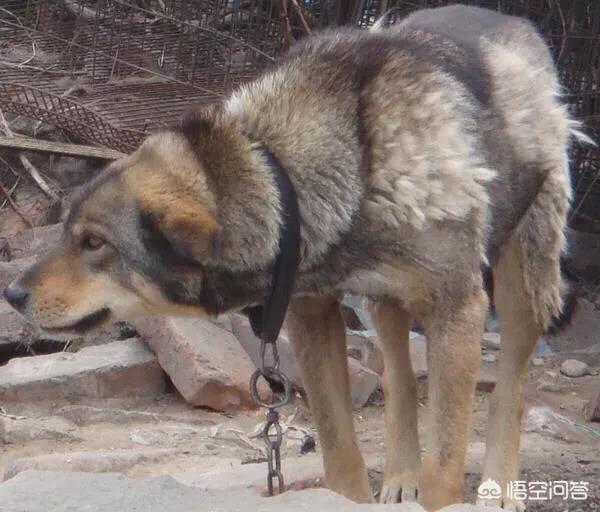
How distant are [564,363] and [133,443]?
10.1 ft

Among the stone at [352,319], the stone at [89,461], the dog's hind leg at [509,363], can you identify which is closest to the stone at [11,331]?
the stone at [89,461]

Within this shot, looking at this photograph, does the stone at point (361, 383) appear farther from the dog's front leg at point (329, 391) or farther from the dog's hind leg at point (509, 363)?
the dog's front leg at point (329, 391)

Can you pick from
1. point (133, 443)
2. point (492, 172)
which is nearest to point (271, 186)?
point (492, 172)

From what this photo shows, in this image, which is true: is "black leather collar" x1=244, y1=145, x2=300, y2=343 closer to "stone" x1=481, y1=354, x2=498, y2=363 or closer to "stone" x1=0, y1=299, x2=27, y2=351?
"stone" x1=0, y1=299, x2=27, y2=351

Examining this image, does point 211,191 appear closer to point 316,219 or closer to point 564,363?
point 316,219

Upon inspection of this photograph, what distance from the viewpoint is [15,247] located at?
7.75 meters

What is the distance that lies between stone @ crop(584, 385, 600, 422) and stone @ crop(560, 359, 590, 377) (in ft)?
2.62

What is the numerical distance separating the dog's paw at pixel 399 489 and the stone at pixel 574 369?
9.08 ft

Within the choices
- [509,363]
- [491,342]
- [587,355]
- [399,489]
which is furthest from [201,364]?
[587,355]

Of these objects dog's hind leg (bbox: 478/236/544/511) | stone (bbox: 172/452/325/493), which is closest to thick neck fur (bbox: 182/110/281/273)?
stone (bbox: 172/452/325/493)

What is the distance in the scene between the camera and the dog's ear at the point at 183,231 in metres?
3.38

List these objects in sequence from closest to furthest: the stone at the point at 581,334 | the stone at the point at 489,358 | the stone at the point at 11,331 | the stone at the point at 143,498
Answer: the stone at the point at 143,498, the stone at the point at 11,331, the stone at the point at 489,358, the stone at the point at 581,334

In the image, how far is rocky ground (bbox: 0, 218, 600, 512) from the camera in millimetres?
4926

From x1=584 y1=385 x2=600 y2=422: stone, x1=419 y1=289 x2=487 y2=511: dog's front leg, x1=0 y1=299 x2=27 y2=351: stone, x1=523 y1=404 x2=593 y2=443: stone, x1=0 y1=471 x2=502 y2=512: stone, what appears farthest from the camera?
x1=0 y1=299 x2=27 y2=351: stone
